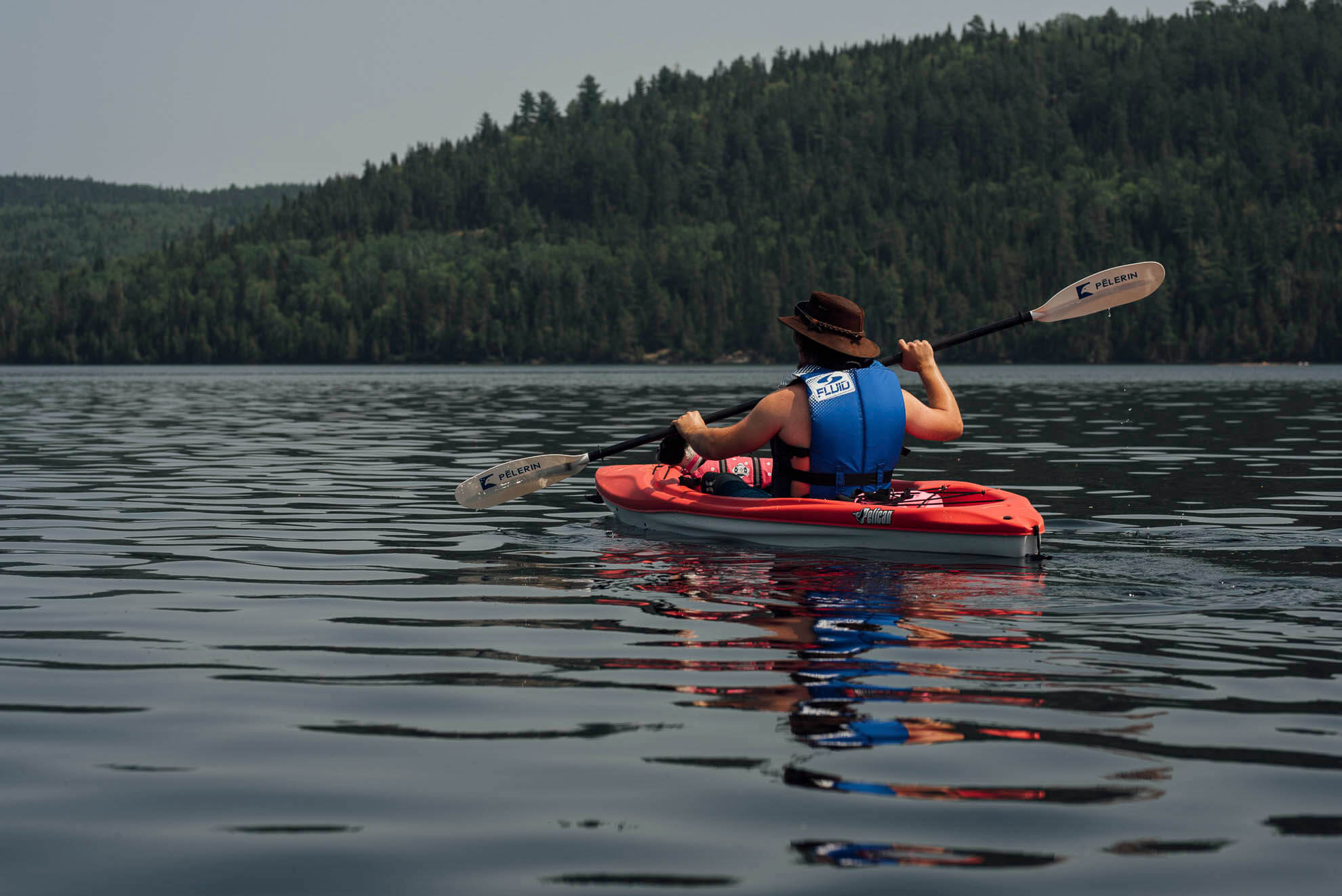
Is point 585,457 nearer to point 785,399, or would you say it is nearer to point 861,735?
point 785,399

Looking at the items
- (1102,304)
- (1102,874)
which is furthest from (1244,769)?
(1102,304)

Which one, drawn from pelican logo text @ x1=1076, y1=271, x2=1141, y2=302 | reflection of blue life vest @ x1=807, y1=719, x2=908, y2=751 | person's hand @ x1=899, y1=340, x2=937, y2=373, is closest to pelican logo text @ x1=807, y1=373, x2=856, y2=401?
person's hand @ x1=899, y1=340, x2=937, y2=373

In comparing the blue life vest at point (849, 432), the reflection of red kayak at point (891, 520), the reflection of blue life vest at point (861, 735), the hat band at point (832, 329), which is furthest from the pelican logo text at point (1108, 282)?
the reflection of blue life vest at point (861, 735)

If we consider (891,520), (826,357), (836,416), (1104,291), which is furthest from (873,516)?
(1104,291)

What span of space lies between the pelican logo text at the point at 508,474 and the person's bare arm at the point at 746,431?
2916 millimetres

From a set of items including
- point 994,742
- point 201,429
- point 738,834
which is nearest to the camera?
point 738,834

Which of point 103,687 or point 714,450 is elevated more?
point 714,450

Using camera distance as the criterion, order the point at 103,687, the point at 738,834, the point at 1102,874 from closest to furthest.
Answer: the point at 1102,874 < the point at 738,834 < the point at 103,687

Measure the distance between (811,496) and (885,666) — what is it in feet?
15.1

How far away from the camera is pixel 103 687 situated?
23.0 ft

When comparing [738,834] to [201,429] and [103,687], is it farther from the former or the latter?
[201,429]

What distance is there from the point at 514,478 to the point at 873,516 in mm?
4303

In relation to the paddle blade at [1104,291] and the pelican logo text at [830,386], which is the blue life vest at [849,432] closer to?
the pelican logo text at [830,386]

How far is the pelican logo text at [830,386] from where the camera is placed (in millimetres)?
10898
